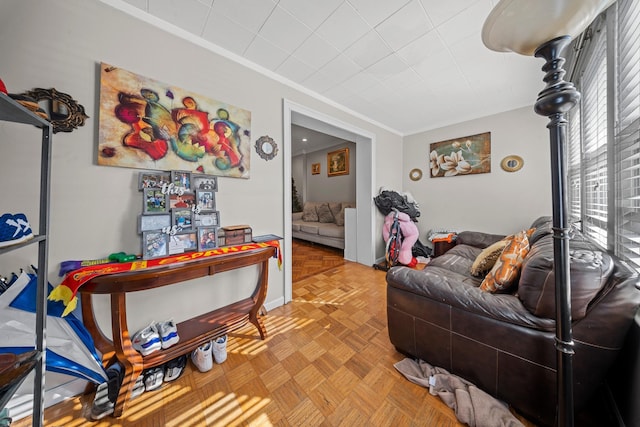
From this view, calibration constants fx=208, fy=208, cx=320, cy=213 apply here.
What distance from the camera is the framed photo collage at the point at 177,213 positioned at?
52.5 inches

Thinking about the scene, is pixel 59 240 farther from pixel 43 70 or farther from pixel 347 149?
pixel 347 149

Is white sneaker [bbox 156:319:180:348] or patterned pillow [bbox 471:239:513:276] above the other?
patterned pillow [bbox 471:239:513:276]

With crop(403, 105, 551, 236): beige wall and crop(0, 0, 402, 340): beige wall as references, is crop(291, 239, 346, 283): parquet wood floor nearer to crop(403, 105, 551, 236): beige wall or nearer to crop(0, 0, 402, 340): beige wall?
crop(0, 0, 402, 340): beige wall

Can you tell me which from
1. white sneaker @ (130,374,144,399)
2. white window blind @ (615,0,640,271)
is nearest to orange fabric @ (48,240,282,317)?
white sneaker @ (130,374,144,399)

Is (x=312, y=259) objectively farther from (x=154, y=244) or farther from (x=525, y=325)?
(x=525, y=325)

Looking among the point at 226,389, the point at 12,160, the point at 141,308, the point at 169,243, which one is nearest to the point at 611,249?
the point at 226,389

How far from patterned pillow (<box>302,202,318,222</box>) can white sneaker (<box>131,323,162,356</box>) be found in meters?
4.04

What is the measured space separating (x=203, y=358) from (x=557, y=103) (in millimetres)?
2146

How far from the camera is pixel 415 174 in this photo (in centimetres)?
378

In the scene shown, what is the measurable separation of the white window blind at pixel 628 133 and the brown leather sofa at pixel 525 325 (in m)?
0.15

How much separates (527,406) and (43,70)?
9.77ft

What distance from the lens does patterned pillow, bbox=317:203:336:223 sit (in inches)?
191

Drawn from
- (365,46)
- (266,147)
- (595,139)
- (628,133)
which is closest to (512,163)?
(595,139)

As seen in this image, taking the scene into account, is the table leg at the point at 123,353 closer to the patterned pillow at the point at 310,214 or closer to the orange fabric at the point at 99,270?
the orange fabric at the point at 99,270
